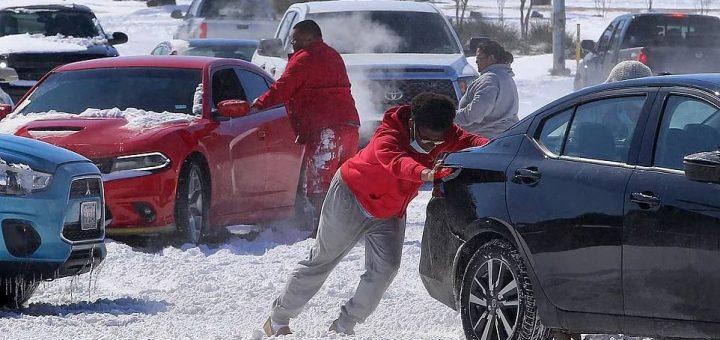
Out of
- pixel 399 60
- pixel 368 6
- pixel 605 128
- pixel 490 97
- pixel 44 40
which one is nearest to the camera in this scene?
pixel 605 128

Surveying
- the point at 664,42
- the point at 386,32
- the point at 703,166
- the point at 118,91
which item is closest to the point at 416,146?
the point at 703,166

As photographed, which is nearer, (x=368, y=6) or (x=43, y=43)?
(x=368, y=6)

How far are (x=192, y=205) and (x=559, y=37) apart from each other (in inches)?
902

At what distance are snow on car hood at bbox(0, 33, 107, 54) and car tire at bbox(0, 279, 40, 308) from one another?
13923 mm

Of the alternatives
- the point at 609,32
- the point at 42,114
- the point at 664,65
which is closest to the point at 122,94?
the point at 42,114

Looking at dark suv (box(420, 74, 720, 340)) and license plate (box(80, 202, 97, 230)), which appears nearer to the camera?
dark suv (box(420, 74, 720, 340))

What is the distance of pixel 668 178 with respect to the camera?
6.39 m

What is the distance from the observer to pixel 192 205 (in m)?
11.8

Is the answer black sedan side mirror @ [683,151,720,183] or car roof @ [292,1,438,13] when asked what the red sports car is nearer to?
car roof @ [292,1,438,13]

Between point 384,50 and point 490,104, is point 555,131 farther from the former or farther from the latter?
point 384,50

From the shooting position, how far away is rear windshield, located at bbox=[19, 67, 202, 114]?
12344 mm

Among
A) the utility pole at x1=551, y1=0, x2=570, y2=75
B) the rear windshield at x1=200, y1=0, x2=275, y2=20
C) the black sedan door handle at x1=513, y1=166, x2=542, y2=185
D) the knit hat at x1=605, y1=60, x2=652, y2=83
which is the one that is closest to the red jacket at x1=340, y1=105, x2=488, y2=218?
the black sedan door handle at x1=513, y1=166, x2=542, y2=185

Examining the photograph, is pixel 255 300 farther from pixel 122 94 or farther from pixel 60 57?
pixel 60 57

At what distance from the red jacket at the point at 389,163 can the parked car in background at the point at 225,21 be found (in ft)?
75.3
